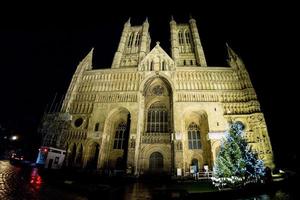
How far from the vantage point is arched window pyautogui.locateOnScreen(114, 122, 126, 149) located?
89.1ft

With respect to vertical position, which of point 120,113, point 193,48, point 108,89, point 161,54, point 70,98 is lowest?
point 120,113

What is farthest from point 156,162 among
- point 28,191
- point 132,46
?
point 132,46

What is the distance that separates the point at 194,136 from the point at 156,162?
751cm

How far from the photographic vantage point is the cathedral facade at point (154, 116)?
79.3ft

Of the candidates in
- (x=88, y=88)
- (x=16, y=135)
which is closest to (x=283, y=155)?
(x=88, y=88)

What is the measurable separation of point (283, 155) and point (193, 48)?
27296 millimetres

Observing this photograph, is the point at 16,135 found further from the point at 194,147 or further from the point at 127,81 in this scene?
the point at 194,147

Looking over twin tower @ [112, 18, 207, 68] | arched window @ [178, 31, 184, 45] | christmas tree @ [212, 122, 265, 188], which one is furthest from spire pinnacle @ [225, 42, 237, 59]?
christmas tree @ [212, 122, 265, 188]

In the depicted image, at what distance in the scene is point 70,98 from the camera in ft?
92.3

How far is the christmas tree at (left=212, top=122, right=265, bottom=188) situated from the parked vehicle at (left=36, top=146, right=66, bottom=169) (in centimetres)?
2091

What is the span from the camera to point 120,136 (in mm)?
27969

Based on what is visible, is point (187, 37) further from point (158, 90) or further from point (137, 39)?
point (158, 90)

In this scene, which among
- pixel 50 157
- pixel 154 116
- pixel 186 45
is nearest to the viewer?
pixel 50 157

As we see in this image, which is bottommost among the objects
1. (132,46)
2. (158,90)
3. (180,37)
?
(158,90)
